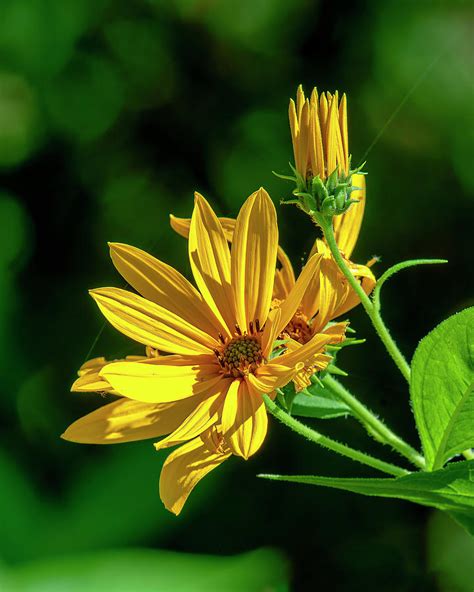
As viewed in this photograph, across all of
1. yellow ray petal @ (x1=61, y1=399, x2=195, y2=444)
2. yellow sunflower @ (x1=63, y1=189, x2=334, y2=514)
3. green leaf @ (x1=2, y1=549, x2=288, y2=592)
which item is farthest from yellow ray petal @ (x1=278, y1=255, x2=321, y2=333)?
green leaf @ (x1=2, y1=549, x2=288, y2=592)

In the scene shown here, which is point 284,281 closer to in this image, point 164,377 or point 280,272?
point 280,272

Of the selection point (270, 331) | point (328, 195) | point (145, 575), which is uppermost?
point (328, 195)

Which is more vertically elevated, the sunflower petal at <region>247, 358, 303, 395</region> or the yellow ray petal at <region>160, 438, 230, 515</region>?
the sunflower petal at <region>247, 358, 303, 395</region>

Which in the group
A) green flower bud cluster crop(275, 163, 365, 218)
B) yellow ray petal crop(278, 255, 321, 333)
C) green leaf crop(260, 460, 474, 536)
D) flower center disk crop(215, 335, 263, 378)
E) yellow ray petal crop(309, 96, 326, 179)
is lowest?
green leaf crop(260, 460, 474, 536)

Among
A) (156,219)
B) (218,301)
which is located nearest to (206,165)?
(156,219)

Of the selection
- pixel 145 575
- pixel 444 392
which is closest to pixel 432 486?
pixel 444 392

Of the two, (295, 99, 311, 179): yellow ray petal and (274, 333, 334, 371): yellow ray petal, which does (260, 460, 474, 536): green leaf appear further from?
(295, 99, 311, 179): yellow ray petal
